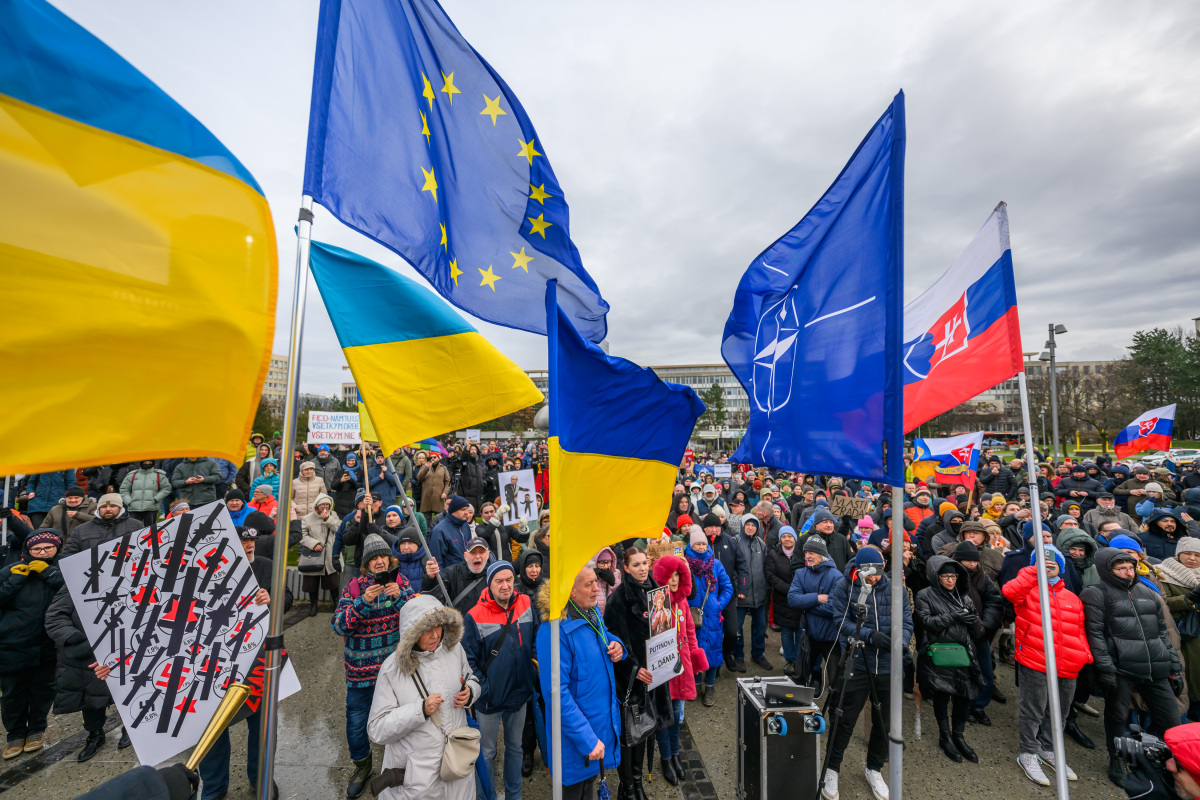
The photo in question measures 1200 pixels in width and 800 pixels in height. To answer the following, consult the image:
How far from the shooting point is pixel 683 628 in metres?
4.90

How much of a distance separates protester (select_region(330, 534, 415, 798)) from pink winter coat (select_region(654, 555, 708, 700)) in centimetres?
228

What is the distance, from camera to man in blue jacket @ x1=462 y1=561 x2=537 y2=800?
3.93 meters

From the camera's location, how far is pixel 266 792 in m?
2.13

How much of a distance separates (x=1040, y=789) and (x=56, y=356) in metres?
7.13

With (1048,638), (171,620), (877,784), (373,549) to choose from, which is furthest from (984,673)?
(171,620)

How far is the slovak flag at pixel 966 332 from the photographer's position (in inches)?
148

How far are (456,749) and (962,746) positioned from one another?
16.1 feet

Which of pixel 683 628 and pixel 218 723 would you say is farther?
pixel 683 628

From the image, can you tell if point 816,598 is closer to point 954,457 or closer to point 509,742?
point 509,742

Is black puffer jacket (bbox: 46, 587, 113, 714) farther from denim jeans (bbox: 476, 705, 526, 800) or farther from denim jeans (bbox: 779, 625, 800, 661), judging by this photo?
denim jeans (bbox: 779, 625, 800, 661)

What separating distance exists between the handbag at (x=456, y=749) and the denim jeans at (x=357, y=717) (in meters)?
1.38

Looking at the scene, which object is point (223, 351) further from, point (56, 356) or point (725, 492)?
point (725, 492)

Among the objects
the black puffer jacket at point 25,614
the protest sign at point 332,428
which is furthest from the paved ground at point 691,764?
the protest sign at point 332,428

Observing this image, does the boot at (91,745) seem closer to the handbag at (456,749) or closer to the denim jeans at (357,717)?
the denim jeans at (357,717)
